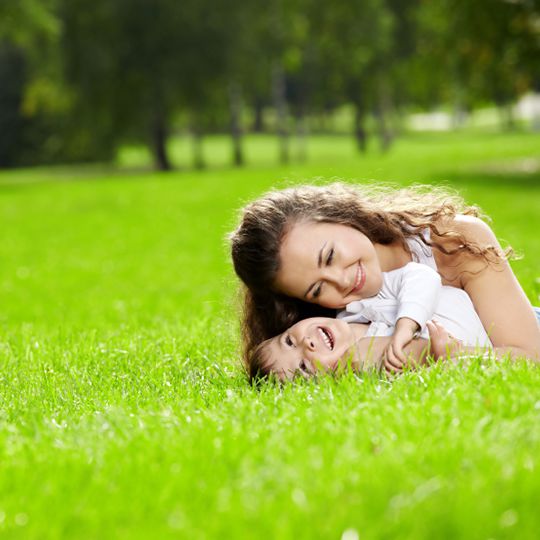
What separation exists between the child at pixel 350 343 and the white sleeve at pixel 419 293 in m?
0.14

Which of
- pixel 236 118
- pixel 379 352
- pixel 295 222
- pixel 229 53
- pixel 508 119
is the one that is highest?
pixel 229 53

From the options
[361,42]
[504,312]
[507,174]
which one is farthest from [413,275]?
[361,42]

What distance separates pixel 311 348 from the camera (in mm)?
4523

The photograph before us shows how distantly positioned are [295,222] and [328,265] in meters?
0.31

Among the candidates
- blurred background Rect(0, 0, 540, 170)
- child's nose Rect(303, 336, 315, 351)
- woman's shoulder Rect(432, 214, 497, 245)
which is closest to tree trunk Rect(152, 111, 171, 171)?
blurred background Rect(0, 0, 540, 170)

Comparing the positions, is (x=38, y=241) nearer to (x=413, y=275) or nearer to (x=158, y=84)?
(x=413, y=275)

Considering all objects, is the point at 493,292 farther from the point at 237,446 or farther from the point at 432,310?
the point at 237,446

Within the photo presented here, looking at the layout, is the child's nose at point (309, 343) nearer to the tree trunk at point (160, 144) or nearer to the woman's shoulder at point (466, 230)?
the woman's shoulder at point (466, 230)

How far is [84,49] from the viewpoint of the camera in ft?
131

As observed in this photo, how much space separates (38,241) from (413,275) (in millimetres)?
16325

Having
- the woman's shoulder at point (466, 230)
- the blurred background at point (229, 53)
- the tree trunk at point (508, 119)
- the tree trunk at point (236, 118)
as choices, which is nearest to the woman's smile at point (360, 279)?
the woman's shoulder at point (466, 230)

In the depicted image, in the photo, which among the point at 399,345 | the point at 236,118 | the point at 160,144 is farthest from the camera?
the point at 236,118

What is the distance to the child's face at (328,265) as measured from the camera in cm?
459

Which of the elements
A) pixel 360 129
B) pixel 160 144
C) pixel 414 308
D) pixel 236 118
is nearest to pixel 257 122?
pixel 360 129
